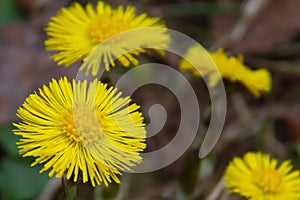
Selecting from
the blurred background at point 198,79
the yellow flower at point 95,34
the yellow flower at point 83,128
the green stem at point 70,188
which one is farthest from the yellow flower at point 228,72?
the green stem at point 70,188

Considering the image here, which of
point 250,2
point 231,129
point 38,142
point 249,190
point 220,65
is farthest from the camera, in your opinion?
point 250,2

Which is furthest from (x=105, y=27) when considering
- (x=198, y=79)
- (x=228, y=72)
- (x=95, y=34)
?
(x=198, y=79)

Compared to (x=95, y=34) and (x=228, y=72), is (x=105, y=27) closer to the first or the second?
(x=95, y=34)

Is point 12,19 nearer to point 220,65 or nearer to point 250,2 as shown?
point 250,2

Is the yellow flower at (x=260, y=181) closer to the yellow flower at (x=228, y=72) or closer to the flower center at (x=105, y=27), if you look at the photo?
the yellow flower at (x=228, y=72)

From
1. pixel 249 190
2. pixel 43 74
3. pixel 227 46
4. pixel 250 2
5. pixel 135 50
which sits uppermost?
pixel 250 2

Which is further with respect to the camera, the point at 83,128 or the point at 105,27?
the point at 105,27

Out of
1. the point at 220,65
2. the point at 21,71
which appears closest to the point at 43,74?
the point at 21,71

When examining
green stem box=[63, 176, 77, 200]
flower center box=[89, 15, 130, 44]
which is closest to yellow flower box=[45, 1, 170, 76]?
flower center box=[89, 15, 130, 44]

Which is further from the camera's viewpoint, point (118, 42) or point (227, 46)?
point (227, 46)
